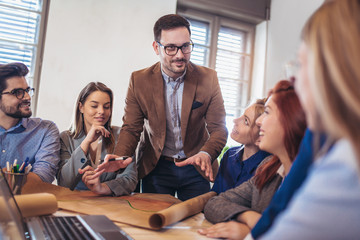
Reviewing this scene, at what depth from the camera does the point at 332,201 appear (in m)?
0.38


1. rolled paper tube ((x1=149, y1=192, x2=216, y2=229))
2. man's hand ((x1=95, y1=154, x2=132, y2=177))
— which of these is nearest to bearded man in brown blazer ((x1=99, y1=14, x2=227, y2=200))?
man's hand ((x1=95, y1=154, x2=132, y2=177))

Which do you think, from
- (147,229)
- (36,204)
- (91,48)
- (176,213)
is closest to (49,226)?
(36,204)

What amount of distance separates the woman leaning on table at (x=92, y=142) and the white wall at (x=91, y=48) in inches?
68.0

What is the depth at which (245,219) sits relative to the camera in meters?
1.09

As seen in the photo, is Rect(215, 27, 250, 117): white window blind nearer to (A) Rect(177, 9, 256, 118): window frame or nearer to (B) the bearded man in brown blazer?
(A) Rect(177, 9, 256, 118): window frame

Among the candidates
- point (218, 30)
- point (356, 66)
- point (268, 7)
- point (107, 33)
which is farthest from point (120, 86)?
point (356, 66)

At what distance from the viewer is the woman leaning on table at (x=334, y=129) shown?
1.26 feet

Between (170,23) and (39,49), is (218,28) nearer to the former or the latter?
(39,49)

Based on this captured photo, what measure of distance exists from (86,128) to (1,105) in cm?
53

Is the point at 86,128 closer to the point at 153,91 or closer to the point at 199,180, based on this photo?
the point at 153,91

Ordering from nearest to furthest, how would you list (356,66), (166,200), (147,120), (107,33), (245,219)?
A: (356,66) < (245,219) < (166,200) < (147,120) < (107,33)

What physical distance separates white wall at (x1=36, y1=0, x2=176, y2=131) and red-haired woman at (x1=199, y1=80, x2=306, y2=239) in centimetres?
300

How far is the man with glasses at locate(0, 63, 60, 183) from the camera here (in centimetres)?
197

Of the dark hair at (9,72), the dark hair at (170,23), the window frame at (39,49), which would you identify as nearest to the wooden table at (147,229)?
the dark hair at (9,72)
